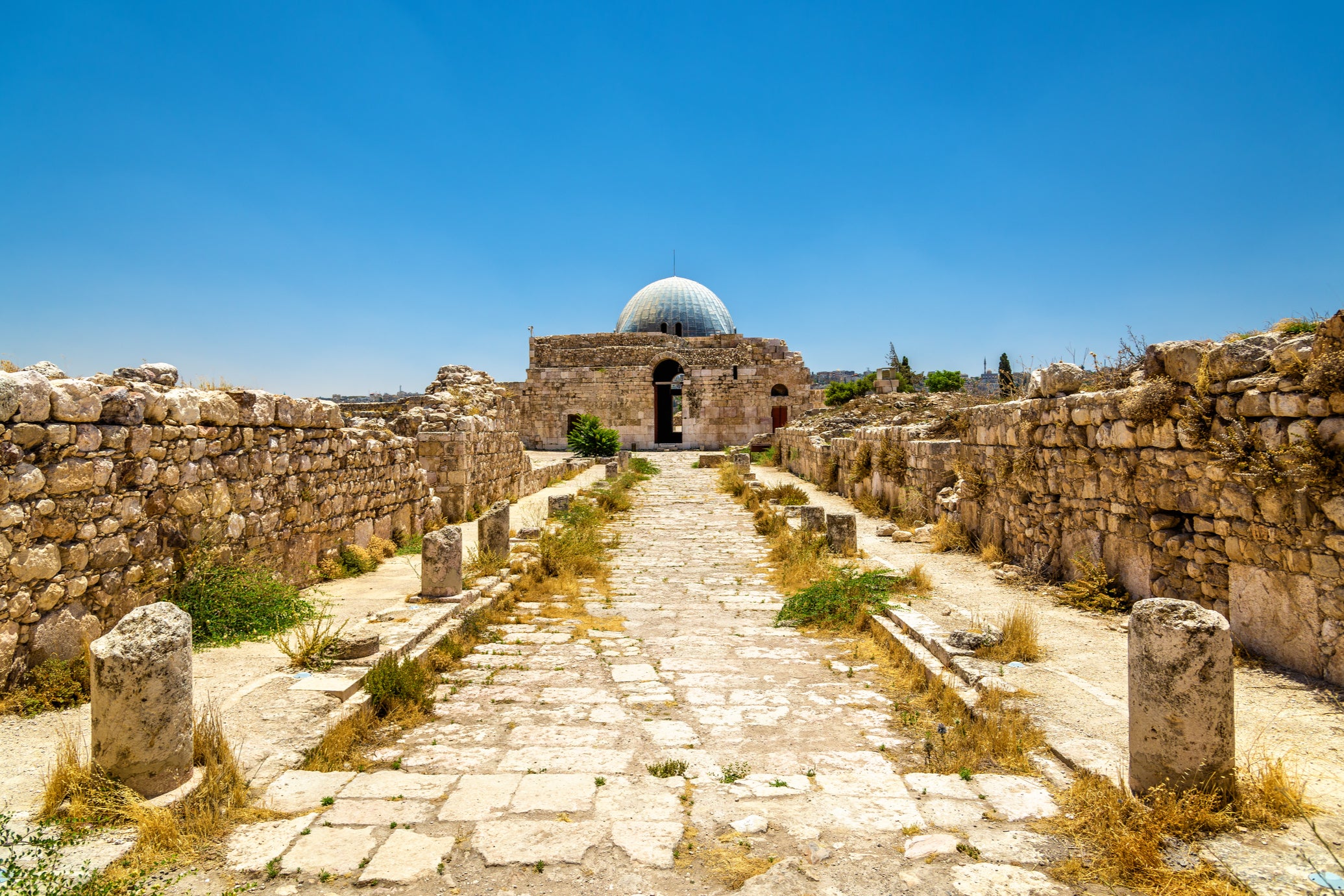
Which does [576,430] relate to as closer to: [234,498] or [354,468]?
[354,468]

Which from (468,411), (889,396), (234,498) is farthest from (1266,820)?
(889,396)

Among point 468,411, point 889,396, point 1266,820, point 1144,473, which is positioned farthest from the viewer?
point 889,396

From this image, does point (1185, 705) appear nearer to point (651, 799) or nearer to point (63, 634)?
point (651, 799)

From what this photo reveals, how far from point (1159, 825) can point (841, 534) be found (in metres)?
6.49

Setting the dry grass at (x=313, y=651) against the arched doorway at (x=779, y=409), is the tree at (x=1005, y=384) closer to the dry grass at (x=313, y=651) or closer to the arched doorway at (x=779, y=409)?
the dry grass at (x=313, y=651)

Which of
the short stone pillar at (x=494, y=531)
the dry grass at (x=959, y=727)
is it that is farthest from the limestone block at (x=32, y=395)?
the dry grass at (x=959, y=727)

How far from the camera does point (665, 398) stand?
36750 mm

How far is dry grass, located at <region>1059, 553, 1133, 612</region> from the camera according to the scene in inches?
243

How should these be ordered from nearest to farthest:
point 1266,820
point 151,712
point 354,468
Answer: point 1266,820, point 151,712, point 354,468

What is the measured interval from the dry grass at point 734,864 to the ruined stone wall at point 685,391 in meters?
29.6

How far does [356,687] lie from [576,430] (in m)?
22.6

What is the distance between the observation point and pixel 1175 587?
5.53 meters

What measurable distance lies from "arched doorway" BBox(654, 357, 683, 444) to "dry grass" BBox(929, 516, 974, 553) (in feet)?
77.1

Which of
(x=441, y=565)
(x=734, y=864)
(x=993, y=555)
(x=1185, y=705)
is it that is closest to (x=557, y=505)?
(x=441, y=565)
